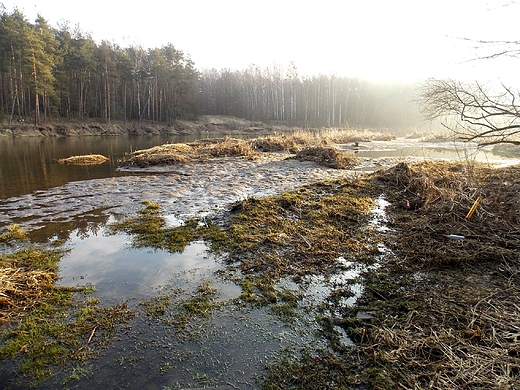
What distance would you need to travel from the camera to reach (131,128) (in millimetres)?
43625

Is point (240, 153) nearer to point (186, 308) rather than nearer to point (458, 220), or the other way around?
point (458, 220)

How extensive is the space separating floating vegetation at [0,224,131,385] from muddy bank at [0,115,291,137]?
33.9m

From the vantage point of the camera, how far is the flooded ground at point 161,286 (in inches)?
115

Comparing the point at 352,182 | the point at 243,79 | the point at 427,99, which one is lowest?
the point at 352,182

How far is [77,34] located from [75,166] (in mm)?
45745

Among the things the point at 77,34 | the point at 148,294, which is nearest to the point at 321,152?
the point at 148,294

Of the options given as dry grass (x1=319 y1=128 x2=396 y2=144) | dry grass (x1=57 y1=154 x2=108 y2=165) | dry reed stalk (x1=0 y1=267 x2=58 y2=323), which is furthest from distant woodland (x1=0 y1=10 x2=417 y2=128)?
dry reed stalk (x1=0 y1=267 x2=58 y2=323)

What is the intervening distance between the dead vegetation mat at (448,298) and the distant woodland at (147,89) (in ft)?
135

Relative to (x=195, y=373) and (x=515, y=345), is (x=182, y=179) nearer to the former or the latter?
(x=195, y=373)

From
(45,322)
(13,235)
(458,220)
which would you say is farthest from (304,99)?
(45,322)

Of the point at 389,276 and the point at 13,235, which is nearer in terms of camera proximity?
the point at 389,276

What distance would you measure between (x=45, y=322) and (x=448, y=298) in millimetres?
4672

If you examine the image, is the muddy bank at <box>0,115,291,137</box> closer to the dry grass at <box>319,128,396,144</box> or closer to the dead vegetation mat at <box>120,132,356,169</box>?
the dry grass at <box>319,128,396,144</box>

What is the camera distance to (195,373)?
2.90 metres
